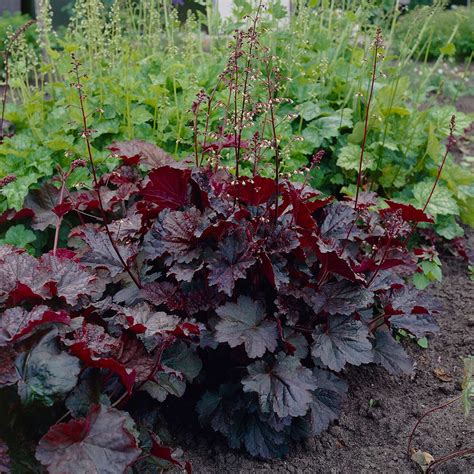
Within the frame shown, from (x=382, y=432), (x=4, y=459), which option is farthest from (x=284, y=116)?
(x=4, y=459)

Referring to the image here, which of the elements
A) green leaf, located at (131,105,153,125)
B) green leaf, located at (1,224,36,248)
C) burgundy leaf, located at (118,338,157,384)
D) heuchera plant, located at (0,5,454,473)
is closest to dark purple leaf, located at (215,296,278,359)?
heuchera plant, located at (0,5,454,473)

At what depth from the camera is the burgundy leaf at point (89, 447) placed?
1.64m

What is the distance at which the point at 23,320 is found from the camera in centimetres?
186

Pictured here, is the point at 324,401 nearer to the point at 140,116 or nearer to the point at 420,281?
the point at 420,281

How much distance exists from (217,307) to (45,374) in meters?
0.65

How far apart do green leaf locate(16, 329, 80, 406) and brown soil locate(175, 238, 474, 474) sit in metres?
0.73

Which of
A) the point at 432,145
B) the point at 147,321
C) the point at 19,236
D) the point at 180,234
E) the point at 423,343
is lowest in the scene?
the point at 423,343

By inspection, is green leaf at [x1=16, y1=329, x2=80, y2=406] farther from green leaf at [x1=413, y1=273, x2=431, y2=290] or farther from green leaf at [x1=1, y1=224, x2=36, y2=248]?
green leaf at [x1=413, y1=273, x2=431, y2=290]

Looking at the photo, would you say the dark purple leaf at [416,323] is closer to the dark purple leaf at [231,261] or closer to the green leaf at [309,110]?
the dark purple leaf at [231,261]

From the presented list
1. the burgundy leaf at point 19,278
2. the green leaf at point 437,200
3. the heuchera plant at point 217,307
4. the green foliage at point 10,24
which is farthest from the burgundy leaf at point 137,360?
the green foliage at point 10,24

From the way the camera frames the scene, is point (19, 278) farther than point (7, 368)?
Yes

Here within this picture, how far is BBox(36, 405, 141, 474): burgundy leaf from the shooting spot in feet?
5.38

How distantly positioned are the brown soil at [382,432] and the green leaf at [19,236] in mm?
1109

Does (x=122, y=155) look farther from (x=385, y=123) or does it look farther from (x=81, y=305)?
(x=385, y=123)
